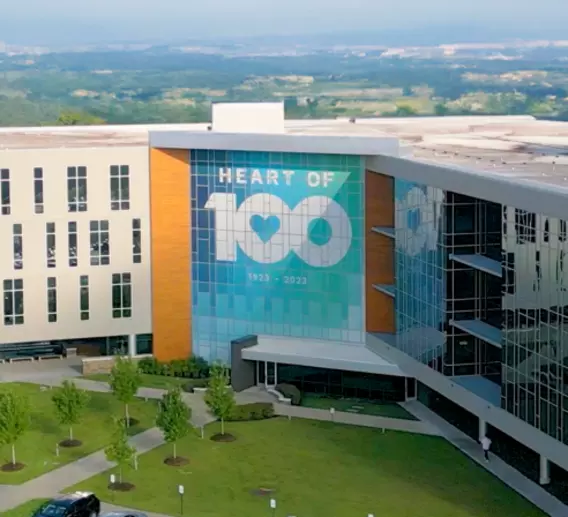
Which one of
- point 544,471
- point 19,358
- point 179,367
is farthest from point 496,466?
point 19,358

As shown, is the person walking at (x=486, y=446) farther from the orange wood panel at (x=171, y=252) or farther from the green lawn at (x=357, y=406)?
the orange wood panel at (x=171, y=252)

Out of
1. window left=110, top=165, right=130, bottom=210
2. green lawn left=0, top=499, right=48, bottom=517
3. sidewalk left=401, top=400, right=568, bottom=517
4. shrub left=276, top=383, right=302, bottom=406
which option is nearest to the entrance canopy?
shrub left=276, top=383, right=302, bottom=406

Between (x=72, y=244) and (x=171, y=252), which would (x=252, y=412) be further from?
(x=72, y=244)

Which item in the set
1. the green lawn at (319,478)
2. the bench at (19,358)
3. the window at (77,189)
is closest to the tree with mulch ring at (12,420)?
the green lawn at (319,478)

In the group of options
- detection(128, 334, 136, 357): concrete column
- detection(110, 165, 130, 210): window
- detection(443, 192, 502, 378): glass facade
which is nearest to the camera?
detection(443, 192, 502, 378): glass facade

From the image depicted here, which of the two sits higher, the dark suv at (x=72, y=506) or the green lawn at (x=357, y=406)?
the dark suv at (x=72, y=506)

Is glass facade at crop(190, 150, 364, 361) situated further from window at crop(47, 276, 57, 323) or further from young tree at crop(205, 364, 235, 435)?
young tree at crop(205, 364, 235, 435)
